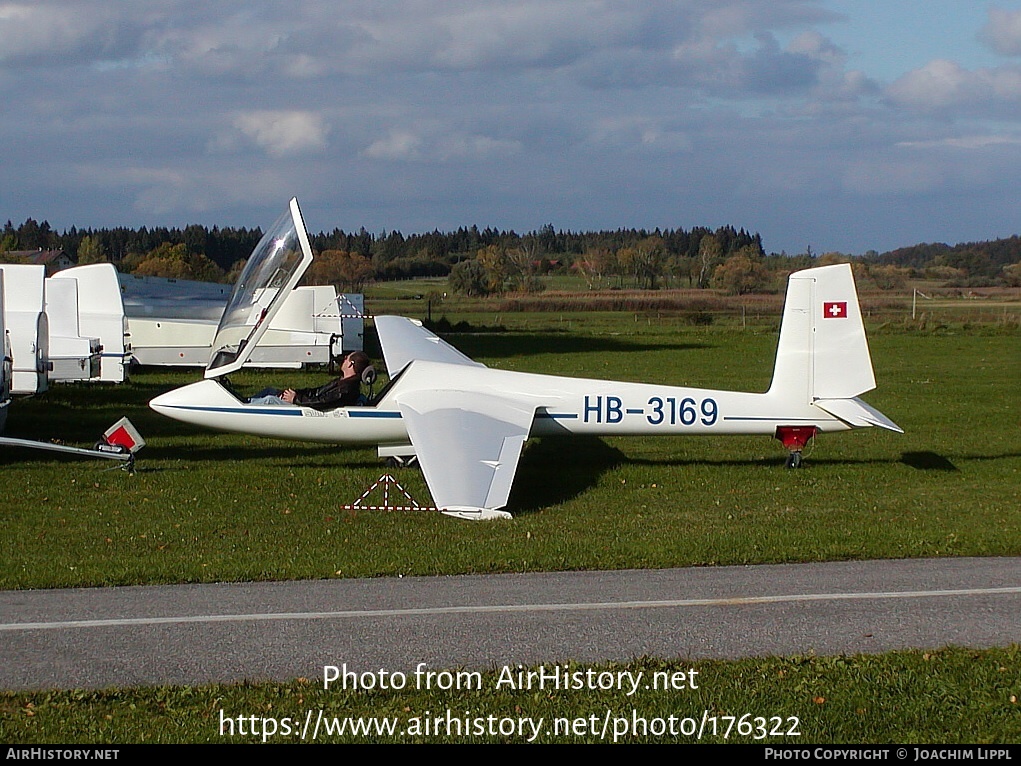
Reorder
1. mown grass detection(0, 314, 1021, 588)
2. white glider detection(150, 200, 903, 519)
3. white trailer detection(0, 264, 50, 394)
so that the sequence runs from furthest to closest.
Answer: white trailer detection(0, 264, 50, 394) → white glider detection(150, 200, 903, 519) → mown grass detection(0, 314, 1021, 588)

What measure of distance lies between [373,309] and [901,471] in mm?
51517

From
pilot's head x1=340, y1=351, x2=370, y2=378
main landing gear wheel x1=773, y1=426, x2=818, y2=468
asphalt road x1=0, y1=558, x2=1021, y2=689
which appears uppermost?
pilot's head x1=340, y1=351, x2=370, y2=378

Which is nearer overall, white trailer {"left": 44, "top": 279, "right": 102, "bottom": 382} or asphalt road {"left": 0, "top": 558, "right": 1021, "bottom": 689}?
asphalt road {"left": 0, "top": 558, "right": 1021, "bottom": 689}

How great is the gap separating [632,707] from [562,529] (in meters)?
5.02

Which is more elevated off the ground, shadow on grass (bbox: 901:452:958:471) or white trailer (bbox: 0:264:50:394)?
white trailer (bbox: 0:264:50:394)

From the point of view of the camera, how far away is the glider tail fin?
14086 millimetres

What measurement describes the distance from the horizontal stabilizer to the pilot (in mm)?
5943

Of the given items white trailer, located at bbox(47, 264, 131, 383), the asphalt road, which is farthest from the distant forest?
the asphalt road

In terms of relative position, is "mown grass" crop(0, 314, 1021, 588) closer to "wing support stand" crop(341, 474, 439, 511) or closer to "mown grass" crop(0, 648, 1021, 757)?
"wing support stand" crop(341, 474, 439, 511)

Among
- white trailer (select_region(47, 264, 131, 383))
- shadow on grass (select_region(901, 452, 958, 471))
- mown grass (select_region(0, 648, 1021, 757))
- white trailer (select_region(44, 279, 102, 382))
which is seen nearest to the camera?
mown grass (select_region(0, 648, 1021, 757))

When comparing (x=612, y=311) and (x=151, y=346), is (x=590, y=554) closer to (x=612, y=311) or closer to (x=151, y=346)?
(x=151, y=346)

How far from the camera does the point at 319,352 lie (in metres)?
31.7

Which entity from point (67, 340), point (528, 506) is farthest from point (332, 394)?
point (67, 340)

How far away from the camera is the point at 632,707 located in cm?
609
